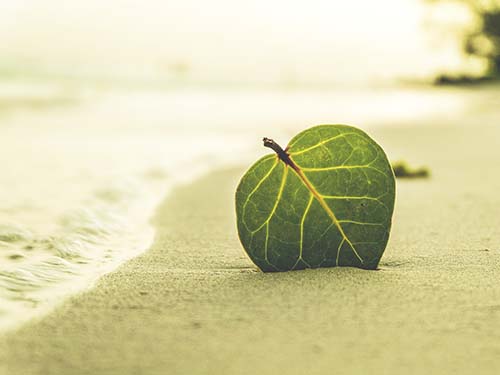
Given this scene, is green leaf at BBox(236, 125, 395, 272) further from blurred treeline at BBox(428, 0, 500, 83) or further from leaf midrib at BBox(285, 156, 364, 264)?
blurred treeline at BBox(428, 0, 500, 83)

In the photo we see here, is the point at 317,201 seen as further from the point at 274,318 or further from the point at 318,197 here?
the point at 274,318

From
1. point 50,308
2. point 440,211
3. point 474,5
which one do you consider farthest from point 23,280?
point 474,5

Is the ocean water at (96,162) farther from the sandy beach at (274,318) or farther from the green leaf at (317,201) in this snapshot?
the green leaf at (317,201)

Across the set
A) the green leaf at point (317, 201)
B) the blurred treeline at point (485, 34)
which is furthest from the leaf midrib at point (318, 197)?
the blurred treeline at point (485, 34)

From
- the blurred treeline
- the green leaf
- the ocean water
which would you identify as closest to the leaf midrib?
the green leaf

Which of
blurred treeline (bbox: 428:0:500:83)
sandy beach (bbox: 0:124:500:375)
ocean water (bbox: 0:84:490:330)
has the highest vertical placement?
blurred treeline (bbox: 428:0:500:83)

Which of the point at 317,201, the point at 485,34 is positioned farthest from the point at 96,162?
the point at 485,34

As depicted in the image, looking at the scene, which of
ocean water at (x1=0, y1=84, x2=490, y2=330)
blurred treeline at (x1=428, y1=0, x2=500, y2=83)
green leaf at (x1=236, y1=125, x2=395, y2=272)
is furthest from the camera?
blurred treeline at (x1=428, y1=0, x2=500, y2=83)

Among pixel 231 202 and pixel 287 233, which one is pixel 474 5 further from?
pixel 287 233
